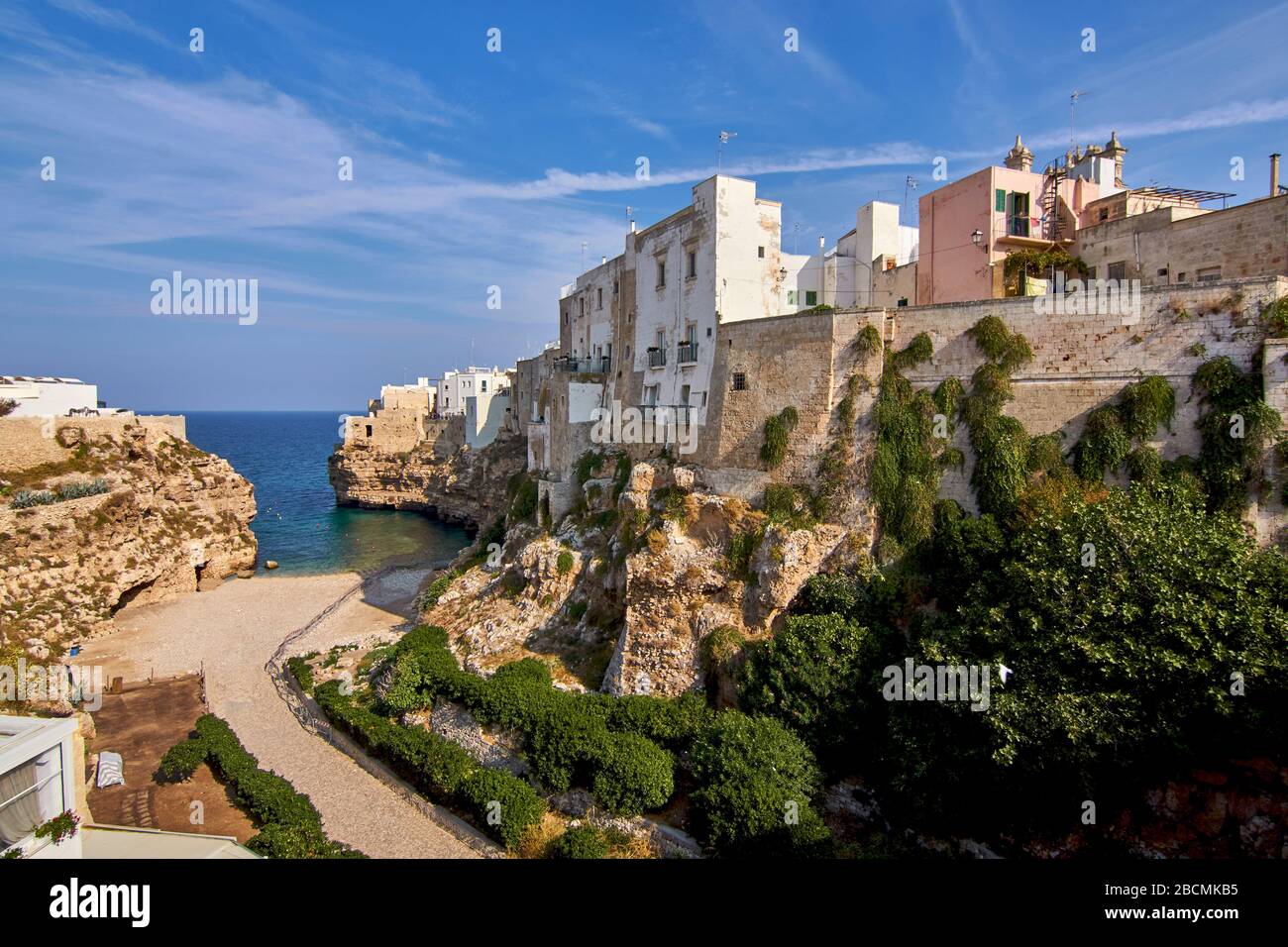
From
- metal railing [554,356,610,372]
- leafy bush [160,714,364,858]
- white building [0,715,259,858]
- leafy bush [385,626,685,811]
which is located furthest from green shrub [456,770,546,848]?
metal railing [554,356,610,372]

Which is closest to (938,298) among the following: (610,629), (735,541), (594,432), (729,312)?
(729,312)

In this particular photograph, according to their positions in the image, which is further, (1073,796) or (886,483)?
(886,483)

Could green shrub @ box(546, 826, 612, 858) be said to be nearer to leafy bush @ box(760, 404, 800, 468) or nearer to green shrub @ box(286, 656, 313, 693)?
leafy bush @ box(760, 404, 800, 468)

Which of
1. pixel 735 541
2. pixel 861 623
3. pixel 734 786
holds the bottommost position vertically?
pixel 734 786

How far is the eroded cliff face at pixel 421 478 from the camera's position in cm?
5956

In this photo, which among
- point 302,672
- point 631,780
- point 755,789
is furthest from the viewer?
point 302,672

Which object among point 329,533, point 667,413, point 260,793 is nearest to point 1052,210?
point 667,413

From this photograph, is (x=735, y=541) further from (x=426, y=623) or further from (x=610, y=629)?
(x=426, y=623)

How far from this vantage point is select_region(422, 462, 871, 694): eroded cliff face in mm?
21891

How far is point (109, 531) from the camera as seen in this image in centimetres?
3625

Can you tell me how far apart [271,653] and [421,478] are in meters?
36.3

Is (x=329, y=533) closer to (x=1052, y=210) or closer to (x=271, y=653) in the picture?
(x=271, y=653)
